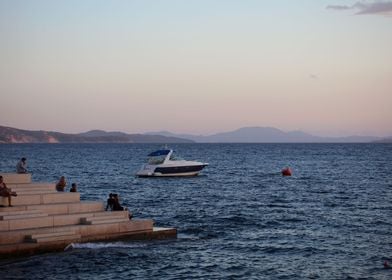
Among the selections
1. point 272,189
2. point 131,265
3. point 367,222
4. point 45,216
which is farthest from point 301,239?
point 272,189

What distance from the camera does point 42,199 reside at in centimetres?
2780

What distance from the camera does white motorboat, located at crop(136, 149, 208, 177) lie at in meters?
78.8

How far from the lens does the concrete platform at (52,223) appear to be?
82.1ft

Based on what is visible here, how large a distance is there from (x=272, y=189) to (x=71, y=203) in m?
35.8

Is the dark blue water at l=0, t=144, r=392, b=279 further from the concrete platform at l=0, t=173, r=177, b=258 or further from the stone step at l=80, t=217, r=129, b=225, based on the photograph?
the stone step at l=80, t=217, r=129, b=225

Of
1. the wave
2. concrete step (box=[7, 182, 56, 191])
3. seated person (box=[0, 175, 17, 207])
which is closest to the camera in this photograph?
the wave

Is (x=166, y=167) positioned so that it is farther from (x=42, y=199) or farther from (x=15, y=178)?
(x=42, y=199)

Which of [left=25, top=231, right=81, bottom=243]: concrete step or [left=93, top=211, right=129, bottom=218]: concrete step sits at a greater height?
[left=93, top=211, right=129, bottom=218]: concrete step

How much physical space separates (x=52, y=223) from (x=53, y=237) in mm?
1037

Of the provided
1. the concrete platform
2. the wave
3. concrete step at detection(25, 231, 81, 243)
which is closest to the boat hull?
the concrete platform

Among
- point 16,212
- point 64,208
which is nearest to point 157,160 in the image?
point 64,208

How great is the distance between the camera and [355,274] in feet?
78.2

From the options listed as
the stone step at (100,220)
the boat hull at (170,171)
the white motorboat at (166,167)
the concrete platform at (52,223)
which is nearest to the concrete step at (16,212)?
the concrete platform at (52,223)

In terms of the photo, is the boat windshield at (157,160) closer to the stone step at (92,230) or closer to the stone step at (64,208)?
the stone step at (92,230)
